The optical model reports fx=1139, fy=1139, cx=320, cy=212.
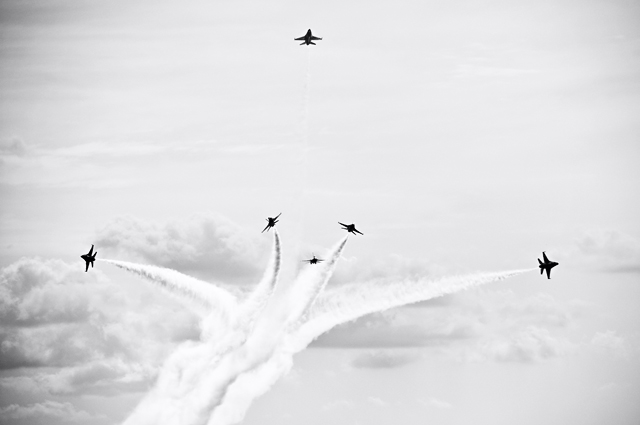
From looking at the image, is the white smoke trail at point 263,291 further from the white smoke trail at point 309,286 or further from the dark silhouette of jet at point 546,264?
the dark silhouette of jet at point 546,264

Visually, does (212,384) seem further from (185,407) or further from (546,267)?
(546,267)

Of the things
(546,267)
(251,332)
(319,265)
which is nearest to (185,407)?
(251,332)

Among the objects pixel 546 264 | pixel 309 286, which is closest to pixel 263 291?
pixel 309 286

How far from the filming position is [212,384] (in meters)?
195

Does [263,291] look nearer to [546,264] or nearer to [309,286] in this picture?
Result: [309,286]

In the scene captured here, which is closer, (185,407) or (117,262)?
(117,262)

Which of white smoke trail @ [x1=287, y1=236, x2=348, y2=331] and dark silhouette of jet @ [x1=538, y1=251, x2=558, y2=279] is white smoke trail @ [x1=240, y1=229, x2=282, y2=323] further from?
dark silhouette of jet @ [x1=538, y1=251, x2=558, y2=279]

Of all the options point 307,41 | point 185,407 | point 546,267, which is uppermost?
point 307,41

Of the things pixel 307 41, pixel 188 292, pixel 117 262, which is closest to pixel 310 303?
pixel 188 292

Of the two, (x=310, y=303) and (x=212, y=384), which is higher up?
(x=310, y=303)

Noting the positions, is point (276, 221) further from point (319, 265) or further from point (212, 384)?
point (212, 384)

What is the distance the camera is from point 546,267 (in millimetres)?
184625

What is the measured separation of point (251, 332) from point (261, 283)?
8.34m

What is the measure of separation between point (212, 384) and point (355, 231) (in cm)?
3819
